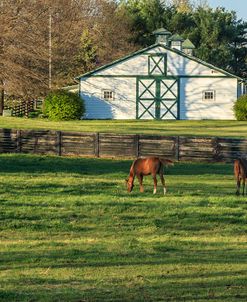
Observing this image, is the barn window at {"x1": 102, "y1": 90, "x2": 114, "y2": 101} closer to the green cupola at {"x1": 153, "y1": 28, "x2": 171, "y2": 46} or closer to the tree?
the tree

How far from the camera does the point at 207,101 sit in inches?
2805

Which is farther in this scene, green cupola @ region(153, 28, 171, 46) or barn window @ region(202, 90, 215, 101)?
green cupola @ region(153, 28, 171, 46)

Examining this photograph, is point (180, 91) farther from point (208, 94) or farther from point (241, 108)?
point (241, 108)

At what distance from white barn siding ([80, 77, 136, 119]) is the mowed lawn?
4251 cm

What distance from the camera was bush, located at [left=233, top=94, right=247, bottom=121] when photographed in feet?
225

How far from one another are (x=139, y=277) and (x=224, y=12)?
330 feet

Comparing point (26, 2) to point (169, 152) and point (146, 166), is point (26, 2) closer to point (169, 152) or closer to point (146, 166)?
point (169, 152)

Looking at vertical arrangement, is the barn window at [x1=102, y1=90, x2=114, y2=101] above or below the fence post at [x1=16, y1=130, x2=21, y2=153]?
above

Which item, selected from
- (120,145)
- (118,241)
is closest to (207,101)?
(120,145)

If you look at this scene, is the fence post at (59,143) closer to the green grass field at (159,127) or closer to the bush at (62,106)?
the green grass field at (159,127)

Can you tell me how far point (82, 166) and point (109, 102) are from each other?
122 feet

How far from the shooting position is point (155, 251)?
1541 centimetres

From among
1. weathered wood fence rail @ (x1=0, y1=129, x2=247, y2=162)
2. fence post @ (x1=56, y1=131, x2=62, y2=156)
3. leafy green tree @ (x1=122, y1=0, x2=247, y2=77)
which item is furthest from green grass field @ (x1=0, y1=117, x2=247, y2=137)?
leafy green tree @ (x1=122, y1=0, x2=247, y2=77)

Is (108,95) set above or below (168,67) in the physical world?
below
